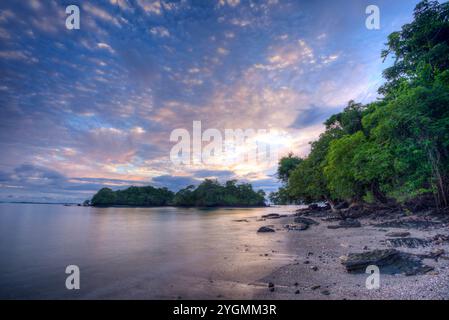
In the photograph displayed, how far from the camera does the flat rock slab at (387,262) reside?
6.81m

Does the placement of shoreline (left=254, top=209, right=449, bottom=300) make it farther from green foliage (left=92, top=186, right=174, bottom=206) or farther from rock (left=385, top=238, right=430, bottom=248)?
green foliage (left=92, top=186, right=174, bottom=206)

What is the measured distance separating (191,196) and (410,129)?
13261 cm

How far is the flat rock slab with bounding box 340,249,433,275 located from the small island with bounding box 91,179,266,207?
134416mm

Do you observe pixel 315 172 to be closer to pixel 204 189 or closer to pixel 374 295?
pixel 374 295

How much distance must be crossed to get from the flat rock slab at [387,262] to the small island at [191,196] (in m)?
134

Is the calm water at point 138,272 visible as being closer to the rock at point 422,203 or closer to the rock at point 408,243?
the rock at point 408,243

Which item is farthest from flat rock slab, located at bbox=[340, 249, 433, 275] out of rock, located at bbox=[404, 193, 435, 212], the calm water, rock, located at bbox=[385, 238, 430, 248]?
rock, located at bbox=[404, 193, 435, 212]

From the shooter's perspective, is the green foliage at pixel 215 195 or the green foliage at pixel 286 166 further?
the green foliage at pixel 215 195

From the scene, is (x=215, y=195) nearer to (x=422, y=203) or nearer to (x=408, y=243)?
(x=422, y=203)

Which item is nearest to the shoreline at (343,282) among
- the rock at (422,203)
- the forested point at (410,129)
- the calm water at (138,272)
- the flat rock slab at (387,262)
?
the flat rock slab at (387,262)

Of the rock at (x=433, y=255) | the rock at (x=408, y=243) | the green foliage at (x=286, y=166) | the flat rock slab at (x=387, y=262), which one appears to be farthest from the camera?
the green foliage at (x=286, y=166)

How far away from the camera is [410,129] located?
1809 cm
